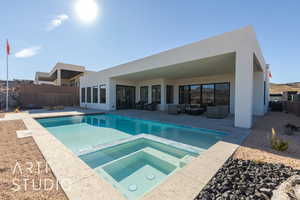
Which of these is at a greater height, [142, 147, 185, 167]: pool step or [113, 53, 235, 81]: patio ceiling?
[113, 53, 235, 81]: patio ceiling

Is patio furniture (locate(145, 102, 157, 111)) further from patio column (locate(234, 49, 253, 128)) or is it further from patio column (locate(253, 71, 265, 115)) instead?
patio column (locate(234, 49, 253, 128))

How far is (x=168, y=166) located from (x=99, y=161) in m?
1.67

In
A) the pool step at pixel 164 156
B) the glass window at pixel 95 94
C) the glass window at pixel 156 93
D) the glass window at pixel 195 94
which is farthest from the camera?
the glass window at pixel 95 94

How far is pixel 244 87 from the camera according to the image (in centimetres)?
494

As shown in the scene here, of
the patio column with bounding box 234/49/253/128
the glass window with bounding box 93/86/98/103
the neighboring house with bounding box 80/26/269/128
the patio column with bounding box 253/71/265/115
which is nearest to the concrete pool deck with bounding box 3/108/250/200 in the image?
the patio column with bounding box 234/49/253/128

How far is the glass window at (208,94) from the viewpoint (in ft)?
33.4

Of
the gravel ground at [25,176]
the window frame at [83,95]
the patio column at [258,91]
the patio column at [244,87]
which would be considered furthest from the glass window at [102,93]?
the patio column at [258,91]

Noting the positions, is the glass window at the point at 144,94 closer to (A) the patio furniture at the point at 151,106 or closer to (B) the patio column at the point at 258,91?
(A) the patio furniture at the point at 151,106

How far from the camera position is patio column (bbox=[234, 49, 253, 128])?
4.82m

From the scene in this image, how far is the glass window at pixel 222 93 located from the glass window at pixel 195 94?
1.31m

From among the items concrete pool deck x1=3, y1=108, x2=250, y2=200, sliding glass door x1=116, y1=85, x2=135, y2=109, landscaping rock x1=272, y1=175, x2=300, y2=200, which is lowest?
concrete pool deck x1=3, y1=108, x2=250, y2=200

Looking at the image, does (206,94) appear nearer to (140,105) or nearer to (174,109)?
(174,109)

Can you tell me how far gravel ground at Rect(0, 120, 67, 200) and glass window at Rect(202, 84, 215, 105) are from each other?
33.9 feet

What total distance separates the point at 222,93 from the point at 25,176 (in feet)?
35.2
